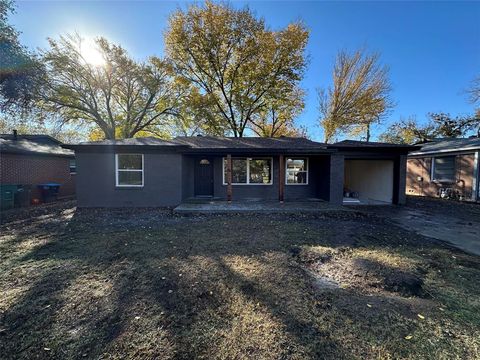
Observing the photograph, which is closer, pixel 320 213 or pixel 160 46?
pixel 320 213

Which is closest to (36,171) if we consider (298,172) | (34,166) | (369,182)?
(34,166)

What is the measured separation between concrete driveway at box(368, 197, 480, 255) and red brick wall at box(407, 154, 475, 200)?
326 cm

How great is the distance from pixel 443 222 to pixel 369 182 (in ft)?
19.1

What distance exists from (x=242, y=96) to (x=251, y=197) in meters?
10.8

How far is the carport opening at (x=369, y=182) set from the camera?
12055 millimetres

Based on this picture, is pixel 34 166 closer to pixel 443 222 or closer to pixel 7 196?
pixel 7 196

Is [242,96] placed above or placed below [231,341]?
above

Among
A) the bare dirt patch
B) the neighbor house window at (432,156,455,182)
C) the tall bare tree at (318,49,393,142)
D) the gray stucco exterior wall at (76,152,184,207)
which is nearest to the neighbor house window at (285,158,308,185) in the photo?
the gray stucco exterior wall at (76,152,184,207)

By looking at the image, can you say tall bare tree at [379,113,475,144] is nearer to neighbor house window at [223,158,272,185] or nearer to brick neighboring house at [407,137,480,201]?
brick neighboring house at [407,137,480,201]

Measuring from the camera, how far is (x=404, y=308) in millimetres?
2932

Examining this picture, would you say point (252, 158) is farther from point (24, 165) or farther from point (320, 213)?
point (24, 165)

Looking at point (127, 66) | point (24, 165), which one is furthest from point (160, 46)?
point (24, 165)

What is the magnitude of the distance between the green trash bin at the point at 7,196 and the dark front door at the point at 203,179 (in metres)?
8.47

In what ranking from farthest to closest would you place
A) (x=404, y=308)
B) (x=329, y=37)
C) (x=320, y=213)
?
(x=329, y=37) → (x=320, y=213) → (x=404, y=308)
